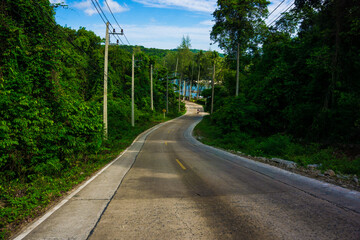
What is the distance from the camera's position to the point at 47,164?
26.7 ft

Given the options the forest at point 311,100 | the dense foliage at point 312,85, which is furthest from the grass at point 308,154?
the dense foliage at point 312,85

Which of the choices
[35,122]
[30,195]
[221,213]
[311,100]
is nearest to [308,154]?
[311,100]

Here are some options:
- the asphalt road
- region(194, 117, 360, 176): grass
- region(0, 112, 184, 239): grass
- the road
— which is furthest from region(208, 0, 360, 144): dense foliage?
region(0, 112, 184, 239): grass

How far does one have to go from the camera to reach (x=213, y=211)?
4.64 m

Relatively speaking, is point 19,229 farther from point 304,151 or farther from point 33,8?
point 304,151

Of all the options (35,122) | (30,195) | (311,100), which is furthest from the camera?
(311,100)

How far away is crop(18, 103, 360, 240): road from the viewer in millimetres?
Result: 3727

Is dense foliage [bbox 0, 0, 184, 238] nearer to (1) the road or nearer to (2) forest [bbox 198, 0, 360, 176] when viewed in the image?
(1) the road

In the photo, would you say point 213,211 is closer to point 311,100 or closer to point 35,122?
point 35,122

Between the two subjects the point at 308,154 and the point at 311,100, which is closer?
the point at 308,154

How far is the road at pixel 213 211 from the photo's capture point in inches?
147

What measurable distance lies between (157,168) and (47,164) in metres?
4.52

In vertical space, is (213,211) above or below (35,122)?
below

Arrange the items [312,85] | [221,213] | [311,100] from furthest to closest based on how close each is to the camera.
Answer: [311,100] < [312,85] < [221,213]
